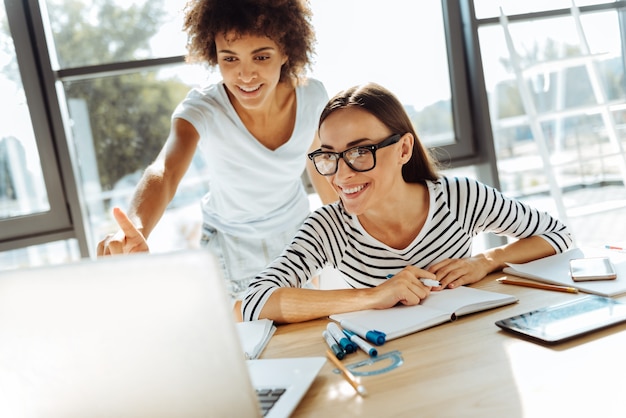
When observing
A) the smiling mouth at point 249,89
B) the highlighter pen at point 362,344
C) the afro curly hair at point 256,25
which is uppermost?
the afro curly hair at point 256,25

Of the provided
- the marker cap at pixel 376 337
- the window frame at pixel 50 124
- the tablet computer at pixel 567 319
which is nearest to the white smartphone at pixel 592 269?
the tablet computer at pixel 567 319

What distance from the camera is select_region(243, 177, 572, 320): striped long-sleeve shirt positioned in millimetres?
1467

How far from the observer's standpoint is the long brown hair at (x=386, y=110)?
144cm

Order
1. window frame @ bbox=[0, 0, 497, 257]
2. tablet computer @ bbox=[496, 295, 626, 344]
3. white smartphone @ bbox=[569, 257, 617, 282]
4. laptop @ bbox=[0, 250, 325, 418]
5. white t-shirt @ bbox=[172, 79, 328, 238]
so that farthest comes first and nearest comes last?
1. window frame @ bbox=[0, 0, 497, 257]
2. white t-shirt @ bbox=[172, 79, 328, 238]
3. white smartphone @ bbox=[569, 257, 617, 282]
4. tablet computer @ bbox=[496, 295, 626, 344]
5. laptop @ bbox=[0, 250, 325, 418]

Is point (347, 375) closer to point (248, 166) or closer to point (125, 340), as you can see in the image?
point (125, 340)

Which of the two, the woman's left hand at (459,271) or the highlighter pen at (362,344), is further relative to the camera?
the woman's left hand at (459,271)

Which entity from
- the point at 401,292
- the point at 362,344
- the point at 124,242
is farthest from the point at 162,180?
the point at 362,344

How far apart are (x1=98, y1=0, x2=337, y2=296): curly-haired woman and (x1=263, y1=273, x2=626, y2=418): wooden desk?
968 mm

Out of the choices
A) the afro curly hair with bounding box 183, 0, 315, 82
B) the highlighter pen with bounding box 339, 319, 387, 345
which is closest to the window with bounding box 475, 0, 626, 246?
the afro curly hair with bounding box 183, 0, 315, 82

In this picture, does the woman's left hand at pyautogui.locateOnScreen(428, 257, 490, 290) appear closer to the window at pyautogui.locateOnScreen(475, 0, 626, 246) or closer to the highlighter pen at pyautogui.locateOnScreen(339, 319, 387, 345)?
the highlighter pen at pyautogui.locateOnScreen(339, 319, 387, 345)

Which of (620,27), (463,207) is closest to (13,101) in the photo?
(463,207)

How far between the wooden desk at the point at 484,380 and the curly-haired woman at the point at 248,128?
968mm

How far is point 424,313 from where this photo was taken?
3.53ft

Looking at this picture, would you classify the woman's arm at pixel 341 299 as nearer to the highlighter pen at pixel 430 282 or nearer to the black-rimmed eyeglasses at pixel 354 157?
the highlighter pen at pixel 430 282
